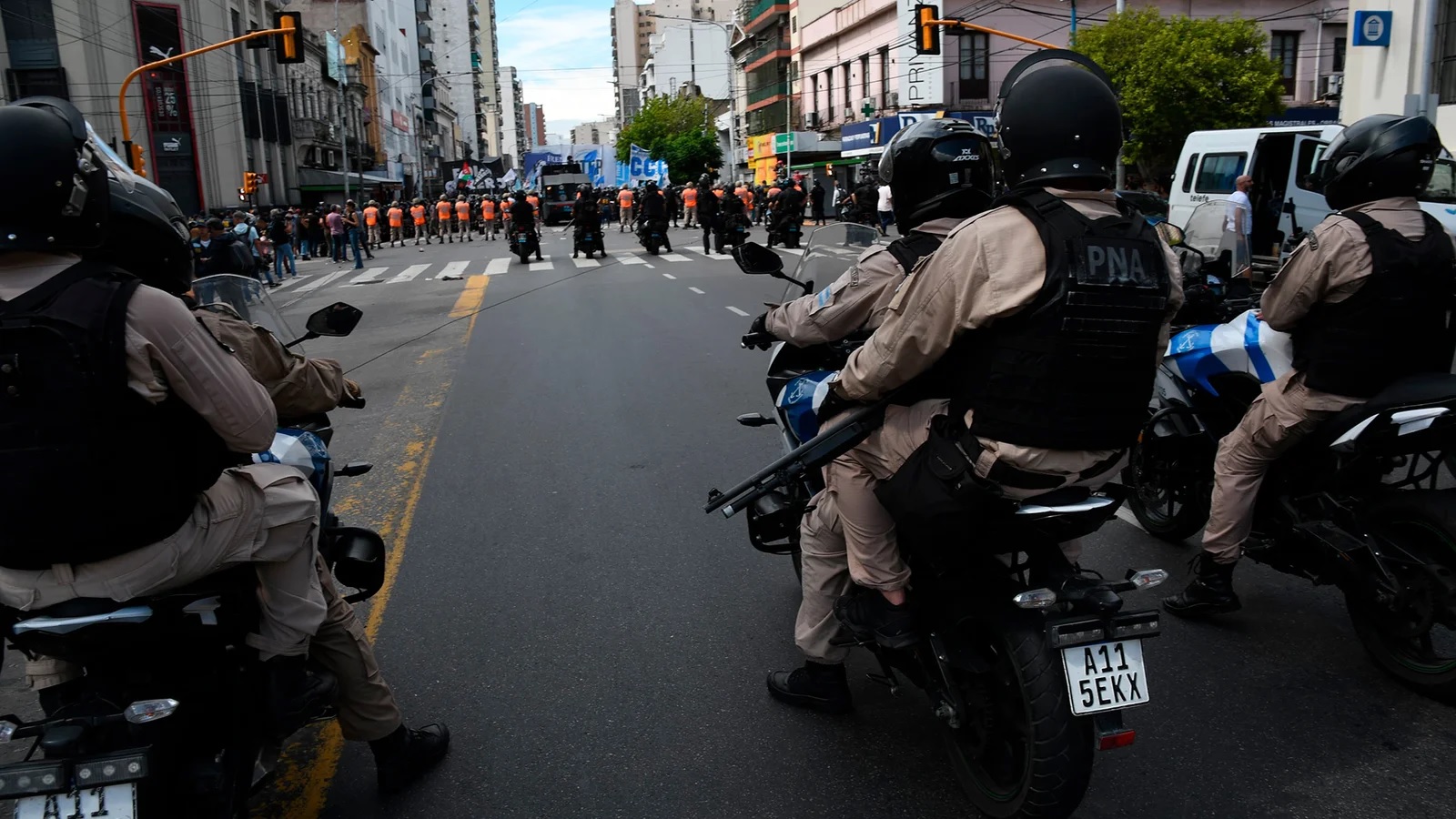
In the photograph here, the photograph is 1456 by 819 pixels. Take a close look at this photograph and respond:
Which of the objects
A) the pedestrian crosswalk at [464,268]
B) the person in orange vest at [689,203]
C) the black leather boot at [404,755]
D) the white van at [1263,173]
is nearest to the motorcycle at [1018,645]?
the black leather boot at [404,755]

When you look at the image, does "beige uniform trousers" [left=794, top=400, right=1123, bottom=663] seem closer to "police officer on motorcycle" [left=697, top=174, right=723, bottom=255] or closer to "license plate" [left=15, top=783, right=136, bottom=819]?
"license plate" [left=15, top=783, right=136, bottom=819]

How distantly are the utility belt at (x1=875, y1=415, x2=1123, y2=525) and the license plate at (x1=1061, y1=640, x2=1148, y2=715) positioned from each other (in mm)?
389

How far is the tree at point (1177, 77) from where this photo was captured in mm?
31875

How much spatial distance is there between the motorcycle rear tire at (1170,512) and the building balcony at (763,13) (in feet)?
222

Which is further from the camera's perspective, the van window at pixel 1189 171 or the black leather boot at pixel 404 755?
the van window at pixel 1189 171

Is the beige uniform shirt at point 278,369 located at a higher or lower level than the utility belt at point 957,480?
higher

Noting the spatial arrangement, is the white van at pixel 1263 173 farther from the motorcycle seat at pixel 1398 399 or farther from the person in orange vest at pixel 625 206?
the person in orange vest at pixel 625 206

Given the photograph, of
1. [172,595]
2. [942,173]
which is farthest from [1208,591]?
[172,595]

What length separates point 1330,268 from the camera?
12.1ft

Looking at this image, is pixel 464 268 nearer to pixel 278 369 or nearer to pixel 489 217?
pixel 489 217

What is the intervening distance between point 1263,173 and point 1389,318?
46.2 feet

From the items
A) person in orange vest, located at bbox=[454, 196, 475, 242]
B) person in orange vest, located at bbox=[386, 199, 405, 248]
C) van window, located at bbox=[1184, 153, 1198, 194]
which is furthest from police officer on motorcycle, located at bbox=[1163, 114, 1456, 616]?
person in orange vest, located at bbox=[386, 199, 405, 248]

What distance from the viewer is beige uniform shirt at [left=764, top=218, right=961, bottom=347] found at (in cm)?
338

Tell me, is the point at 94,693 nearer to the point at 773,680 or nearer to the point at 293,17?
the point at 773,680
